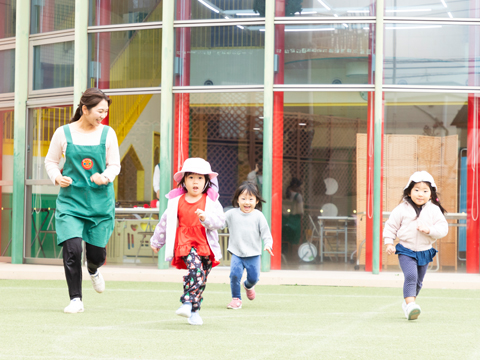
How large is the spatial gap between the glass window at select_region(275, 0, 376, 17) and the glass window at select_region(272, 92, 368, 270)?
121 centimetres

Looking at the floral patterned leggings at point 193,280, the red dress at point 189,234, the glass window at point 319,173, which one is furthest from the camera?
the glass window at point 319,173

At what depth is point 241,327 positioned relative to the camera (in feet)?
18.2

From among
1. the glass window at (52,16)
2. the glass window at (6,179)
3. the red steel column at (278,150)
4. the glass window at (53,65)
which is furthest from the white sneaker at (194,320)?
the glass window at (6,179)

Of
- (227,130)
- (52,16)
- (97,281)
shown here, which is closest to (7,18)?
(52,16)

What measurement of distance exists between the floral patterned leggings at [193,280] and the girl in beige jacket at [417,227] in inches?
71.5

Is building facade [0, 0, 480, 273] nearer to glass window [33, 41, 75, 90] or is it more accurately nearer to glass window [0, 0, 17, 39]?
glass window [33, 41, 75, 90]

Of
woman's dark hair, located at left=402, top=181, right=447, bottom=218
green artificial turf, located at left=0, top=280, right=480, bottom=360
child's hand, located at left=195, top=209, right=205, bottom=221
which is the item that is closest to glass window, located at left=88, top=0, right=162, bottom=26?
green artificial turf, located at left=0, top=280, right=480, bottom=360

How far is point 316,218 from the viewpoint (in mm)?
11023

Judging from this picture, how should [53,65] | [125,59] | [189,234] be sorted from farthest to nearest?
[53,65]
[125,59]
[189,234]

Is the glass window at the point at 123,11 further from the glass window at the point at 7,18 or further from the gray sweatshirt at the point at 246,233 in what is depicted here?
the gray sweatshirt at the point at 246,233

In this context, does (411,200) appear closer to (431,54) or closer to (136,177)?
(431,54)

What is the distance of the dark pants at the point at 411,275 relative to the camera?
6.28 metres

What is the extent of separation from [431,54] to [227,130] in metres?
3.32

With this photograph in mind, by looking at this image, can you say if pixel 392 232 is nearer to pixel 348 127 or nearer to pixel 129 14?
pixel 348 127
